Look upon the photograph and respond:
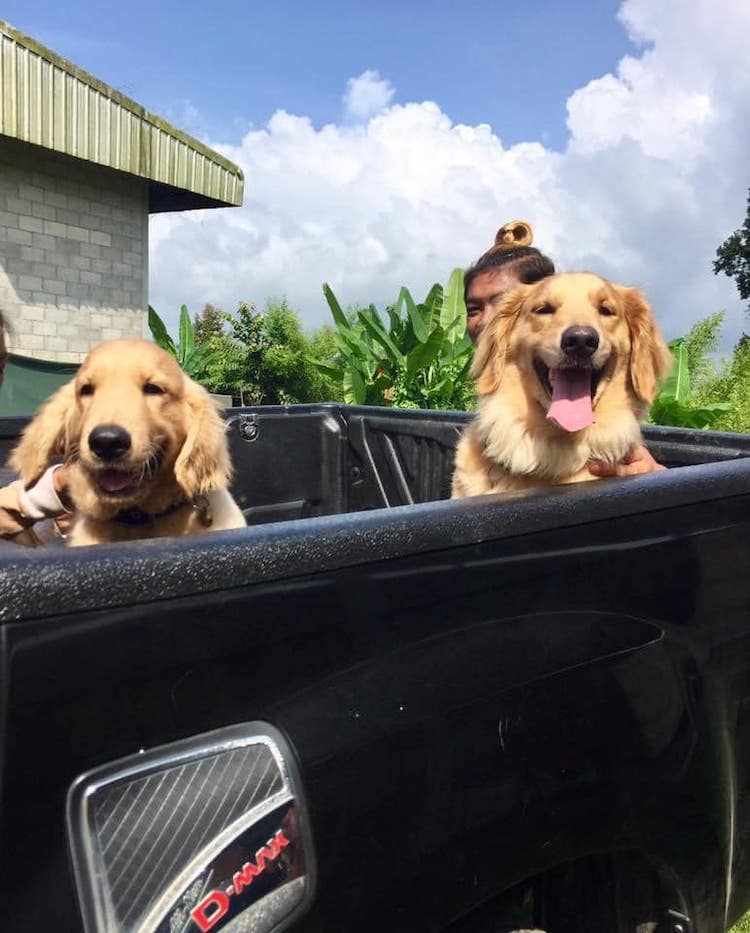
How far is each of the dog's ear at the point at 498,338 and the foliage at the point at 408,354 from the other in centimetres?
501

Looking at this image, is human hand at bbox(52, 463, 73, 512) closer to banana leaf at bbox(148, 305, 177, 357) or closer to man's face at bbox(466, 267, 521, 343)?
man's face at bbox(466, 267, 521, 343)

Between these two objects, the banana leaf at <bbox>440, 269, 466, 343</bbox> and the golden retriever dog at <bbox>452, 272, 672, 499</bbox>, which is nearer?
the golden retriever dog at <bbox>452, 272, 672, 499</bbox>

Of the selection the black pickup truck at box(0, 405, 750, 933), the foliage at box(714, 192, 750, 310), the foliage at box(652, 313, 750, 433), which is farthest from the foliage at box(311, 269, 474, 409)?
the foliage at box(714, 192, 750, 310)

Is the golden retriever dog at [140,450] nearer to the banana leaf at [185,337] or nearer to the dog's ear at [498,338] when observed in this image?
the dog's ear at [498,338]

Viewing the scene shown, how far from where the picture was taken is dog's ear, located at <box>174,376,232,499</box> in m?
2.50

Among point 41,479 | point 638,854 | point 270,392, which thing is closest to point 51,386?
point 41,479

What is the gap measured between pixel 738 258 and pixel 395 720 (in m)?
44.0

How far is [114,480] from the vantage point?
93.3 inches

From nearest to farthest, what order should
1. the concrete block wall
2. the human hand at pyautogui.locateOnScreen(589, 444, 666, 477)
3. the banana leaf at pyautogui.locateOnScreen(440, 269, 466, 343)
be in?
→ the human hand at pyautogui.locateOnScreen(589, 444, 666, 477)
the banana leaf at pyautogui.locateOnScreen(440, 269, 466, 343)
the concrete block wall

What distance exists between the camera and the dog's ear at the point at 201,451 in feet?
8.19

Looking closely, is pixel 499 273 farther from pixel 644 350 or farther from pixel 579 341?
pixel 579 341

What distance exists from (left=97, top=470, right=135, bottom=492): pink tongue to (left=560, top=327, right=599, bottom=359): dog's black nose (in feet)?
4.59

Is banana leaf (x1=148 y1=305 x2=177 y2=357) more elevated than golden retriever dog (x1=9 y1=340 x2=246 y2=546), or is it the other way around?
banana leaf (x1=148 y1=305 x2=177 y2=357)

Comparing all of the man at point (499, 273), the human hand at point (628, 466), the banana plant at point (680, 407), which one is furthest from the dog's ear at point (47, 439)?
the banana plant at point (680, 407)
